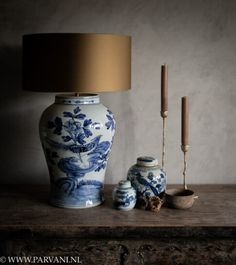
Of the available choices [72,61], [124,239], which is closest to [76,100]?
[72,61]

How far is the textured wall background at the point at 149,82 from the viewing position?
1599mm

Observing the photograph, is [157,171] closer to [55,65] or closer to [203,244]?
[203,244]

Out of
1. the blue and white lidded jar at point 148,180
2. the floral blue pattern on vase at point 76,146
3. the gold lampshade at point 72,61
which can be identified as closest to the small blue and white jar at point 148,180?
the blue and white lidded jar at point 148,180

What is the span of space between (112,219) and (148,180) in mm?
191

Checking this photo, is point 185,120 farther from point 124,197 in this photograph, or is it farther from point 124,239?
point 124,239

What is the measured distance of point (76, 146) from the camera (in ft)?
4.28

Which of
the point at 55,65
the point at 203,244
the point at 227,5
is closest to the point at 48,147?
the point at 55,65

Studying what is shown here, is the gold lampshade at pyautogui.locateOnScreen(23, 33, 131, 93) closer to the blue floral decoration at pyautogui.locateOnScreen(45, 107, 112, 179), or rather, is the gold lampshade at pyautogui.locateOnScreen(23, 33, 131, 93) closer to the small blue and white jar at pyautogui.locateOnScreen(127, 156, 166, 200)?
the blue floral decoration at pyautogui.locateOnScreen(45, 107, 112, 179)

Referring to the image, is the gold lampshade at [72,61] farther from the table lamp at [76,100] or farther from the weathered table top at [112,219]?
the weathered table top at [112,219]

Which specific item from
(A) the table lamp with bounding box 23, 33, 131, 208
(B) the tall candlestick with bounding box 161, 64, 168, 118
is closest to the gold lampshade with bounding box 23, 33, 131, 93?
(A) the table lamp with bounding box 23, 33, 131, 208

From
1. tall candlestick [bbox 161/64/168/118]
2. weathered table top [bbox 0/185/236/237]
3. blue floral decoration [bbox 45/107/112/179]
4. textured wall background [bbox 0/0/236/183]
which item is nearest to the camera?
weathered table top [bbox 0/185/236/237]

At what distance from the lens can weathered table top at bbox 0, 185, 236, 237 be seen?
1.19 metres

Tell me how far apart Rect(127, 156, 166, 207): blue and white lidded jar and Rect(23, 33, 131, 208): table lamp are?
0.38 ft

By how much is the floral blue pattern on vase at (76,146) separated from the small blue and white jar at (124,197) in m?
0.08
